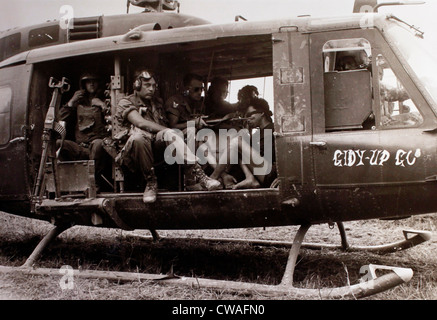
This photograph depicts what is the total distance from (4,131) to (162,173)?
6.68ft

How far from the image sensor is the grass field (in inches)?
179

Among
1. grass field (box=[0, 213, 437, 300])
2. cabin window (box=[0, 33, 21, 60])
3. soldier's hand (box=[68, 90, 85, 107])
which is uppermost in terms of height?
cabin window (box=[0, 33, 21, 60])

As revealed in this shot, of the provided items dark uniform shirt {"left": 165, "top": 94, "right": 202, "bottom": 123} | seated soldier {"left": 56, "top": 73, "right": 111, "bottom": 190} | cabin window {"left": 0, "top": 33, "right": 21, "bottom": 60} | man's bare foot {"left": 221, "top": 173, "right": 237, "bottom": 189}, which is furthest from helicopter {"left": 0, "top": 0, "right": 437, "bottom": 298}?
cabin window {"left": 0, "top": 33, "right": 21, "bottom": 60}

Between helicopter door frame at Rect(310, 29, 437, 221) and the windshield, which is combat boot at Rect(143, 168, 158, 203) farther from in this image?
the windshield

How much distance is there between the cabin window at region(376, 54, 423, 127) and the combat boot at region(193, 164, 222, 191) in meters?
1.70

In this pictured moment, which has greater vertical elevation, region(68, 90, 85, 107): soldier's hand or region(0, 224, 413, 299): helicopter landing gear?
region(68, 90, 85, 107): soldier's hand

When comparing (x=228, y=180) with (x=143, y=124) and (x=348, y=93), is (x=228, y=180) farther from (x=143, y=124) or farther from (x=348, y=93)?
(x=348, y=93)

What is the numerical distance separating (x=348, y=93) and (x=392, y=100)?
0.41 m

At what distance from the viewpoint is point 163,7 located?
7.58 m

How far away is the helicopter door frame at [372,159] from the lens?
13.9 feet

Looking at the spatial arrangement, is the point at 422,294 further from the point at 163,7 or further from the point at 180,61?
the point at 163,7

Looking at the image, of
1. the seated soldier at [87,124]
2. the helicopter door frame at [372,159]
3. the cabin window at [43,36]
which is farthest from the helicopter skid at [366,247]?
the cabin window at [43,36]

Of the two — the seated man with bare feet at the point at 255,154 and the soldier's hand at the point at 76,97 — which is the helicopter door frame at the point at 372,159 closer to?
the seated man with bare feet at the point at 255,154

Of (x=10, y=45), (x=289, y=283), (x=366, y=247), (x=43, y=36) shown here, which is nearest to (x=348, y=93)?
(x=289, y=283)
